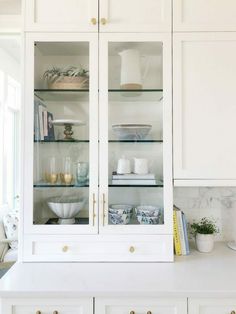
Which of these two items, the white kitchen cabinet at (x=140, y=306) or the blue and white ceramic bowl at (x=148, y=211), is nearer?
the white kitchen cabinet at (x=140, y=306)

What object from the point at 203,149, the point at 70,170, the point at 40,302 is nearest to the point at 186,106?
the point at 203,149

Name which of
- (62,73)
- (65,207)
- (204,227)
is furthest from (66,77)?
(204,227)

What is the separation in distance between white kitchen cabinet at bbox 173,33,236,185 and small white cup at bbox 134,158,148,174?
19 cm

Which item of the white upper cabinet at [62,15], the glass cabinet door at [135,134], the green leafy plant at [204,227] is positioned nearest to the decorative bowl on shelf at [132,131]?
the glass cabinet door at [135,134]

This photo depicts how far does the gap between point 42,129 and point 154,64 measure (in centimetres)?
80

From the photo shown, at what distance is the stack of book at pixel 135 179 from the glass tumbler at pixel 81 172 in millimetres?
184

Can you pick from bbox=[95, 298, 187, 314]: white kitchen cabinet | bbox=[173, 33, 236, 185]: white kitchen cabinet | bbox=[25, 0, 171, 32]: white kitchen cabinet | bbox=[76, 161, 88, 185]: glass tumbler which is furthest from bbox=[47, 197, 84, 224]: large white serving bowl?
bbox=[25, 0, 171, 32]: white kitchen cabinet

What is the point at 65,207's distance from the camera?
5.42 feet

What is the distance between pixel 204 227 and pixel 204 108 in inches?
31.7

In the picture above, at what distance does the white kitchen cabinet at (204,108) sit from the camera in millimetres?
1580

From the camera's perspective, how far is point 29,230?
1.56 m

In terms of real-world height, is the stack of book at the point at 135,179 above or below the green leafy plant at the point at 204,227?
above

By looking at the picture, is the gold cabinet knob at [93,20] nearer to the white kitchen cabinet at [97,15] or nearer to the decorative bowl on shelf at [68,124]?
the white kitchen cabinet at [97,15]

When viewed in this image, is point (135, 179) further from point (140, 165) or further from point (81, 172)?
point (81, 172)
